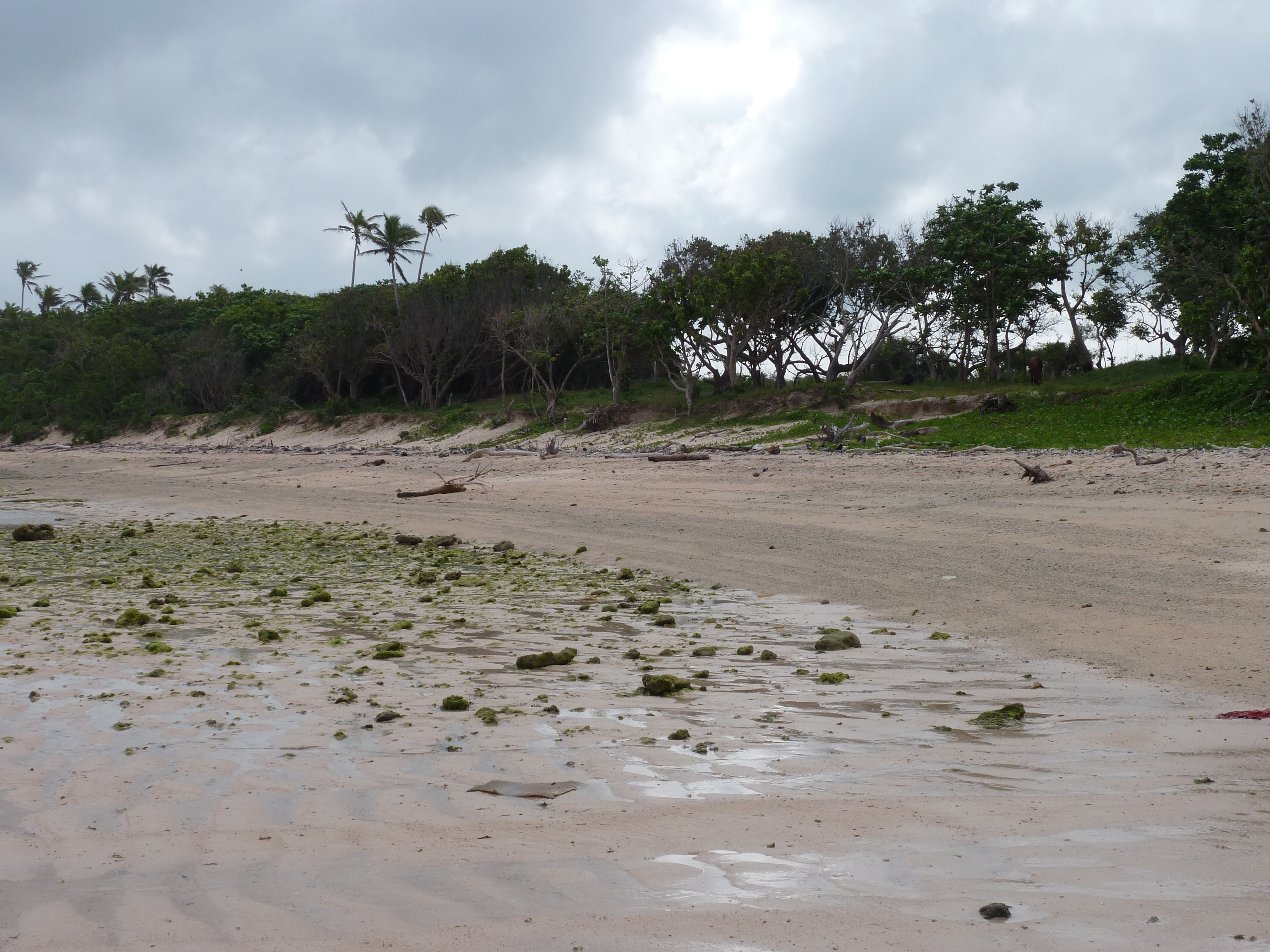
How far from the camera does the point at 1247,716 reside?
393cm

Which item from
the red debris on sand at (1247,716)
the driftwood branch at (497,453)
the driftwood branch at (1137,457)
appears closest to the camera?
the red debris on sand at (1247,716)

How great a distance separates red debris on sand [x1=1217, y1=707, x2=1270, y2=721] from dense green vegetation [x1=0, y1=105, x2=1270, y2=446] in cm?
1559

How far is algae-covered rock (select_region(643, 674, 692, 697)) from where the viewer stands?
450cm

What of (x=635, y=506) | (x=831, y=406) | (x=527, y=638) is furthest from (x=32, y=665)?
(x=831, y=406)

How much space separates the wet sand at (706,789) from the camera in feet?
7.44

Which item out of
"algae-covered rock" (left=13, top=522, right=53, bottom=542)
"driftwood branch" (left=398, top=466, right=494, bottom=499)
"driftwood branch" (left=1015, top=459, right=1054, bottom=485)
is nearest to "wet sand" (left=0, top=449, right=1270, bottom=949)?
"driftwood branch" (left=1015, top=459, right=1054, bottom=485)

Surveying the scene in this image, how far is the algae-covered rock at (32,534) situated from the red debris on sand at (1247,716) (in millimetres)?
13147

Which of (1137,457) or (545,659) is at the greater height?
(1137,457)

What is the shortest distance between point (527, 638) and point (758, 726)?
2326 mm

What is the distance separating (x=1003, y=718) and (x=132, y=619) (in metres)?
5.43

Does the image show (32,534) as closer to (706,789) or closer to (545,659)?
(545,659)

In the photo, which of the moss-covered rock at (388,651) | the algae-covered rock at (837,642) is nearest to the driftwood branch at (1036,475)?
the algae-covered rock at (837,642)

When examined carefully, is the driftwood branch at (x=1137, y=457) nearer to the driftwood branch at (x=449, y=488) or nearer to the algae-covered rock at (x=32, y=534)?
the driftwood branch at (x=449, y=488)

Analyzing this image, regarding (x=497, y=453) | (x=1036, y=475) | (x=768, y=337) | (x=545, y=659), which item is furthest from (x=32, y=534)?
(x=768, y=337)
